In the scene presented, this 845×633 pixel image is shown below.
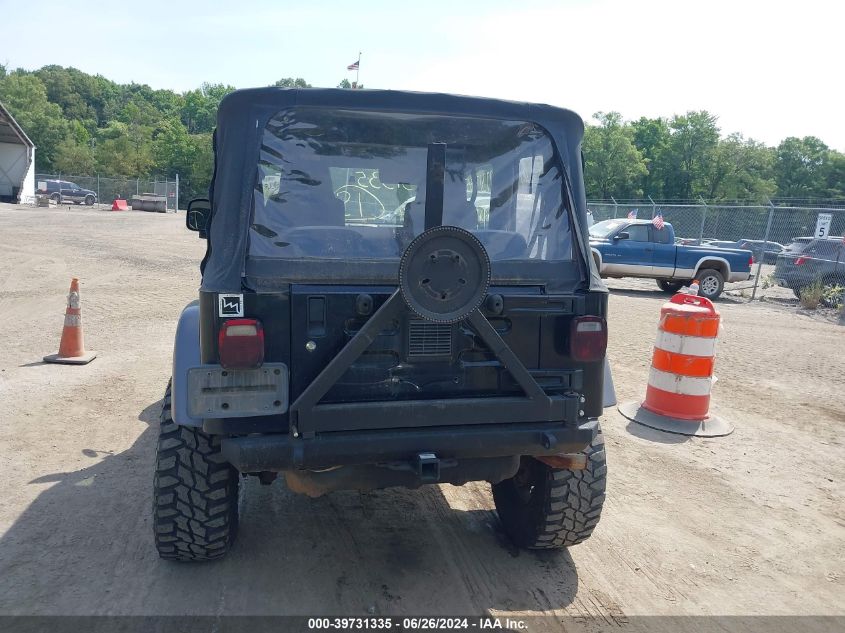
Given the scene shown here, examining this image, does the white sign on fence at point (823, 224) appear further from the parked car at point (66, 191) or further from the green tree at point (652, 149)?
the parked car at point (66, 191)

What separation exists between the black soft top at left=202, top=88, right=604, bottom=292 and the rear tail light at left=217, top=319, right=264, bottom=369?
0.16 m

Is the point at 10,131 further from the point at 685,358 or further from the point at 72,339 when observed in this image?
the point at 685,358

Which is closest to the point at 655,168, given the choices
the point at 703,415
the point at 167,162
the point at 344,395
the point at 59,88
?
the point at 167,162

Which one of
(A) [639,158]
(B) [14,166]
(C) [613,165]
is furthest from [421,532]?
(A) [639,158]

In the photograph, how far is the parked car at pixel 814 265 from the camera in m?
16.4

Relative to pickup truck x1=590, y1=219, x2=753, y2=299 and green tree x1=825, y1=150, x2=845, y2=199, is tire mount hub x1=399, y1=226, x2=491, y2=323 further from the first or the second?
green tree x1=825, y1=150, x2=845, y2=199

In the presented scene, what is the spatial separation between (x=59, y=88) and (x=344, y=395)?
13553 cm

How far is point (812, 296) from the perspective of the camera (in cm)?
1569

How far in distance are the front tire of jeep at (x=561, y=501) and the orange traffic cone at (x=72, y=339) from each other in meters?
5.66

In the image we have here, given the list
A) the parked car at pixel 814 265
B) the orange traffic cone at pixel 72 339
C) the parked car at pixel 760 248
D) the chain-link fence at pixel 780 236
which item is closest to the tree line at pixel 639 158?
the parked car at pixel 760 248

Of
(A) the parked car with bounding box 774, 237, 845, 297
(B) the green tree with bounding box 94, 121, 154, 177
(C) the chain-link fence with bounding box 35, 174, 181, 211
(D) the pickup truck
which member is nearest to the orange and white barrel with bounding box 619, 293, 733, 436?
(D) the pickup truck

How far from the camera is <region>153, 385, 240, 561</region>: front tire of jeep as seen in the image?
3.35 m

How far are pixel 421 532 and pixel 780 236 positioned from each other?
22580mm

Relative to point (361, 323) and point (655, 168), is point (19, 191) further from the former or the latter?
point (655, 168)
